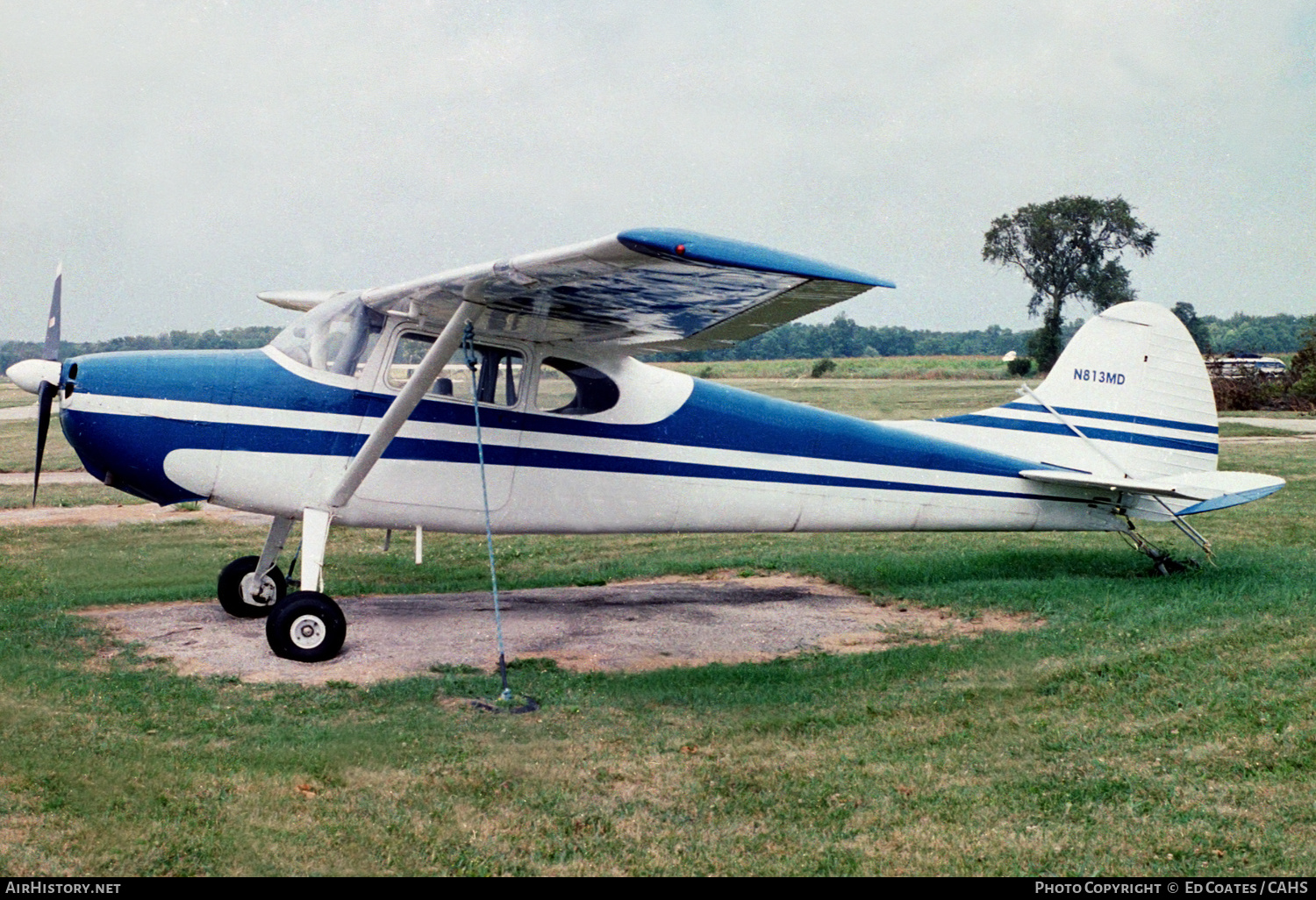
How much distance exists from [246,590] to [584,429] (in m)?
3.23

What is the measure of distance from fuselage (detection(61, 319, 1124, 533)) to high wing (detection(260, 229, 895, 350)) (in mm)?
413

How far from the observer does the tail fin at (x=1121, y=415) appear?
10.8m

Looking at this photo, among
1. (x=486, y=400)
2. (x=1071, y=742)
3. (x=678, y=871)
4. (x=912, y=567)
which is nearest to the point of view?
(x=678, y=871)

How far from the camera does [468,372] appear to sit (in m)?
8.75

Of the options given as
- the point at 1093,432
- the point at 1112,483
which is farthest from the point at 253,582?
the point at 1093,432

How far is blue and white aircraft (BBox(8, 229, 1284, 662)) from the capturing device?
776 centimetres

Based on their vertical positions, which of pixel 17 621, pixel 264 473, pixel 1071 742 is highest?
pixel 264 473

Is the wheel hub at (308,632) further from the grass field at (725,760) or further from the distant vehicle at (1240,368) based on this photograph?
the distant vehicle at (1240,368)

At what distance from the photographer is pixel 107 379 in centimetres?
798

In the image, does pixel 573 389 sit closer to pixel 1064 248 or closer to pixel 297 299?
pixel 297 299

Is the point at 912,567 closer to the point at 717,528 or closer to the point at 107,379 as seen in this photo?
the point at 717,528

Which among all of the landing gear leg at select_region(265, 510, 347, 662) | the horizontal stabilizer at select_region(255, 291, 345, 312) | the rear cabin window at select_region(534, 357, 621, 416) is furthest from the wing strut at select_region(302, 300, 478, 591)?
the horizontal stabilizer at select_region(255, 291, 345, 312)
